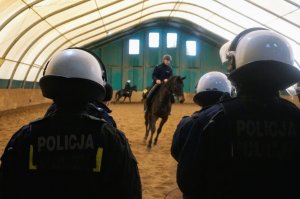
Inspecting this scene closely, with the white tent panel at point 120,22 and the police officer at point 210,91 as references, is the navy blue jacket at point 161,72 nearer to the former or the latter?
the police officer at point 210,91

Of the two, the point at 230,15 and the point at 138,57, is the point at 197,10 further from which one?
the point at 138,57

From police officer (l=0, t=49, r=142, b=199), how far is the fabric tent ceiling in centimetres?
1207

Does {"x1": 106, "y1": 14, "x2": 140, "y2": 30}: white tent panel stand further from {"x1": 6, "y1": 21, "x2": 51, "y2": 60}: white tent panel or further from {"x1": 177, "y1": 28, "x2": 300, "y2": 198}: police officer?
{"x1": 177, "y1": 28, "x2": 300, "y2": 198}: police officer

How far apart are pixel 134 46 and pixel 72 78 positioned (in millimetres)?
32545

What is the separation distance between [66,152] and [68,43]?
83.3ft

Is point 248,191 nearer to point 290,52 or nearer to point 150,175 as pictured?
point 290,52

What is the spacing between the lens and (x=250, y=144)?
2.10 meters

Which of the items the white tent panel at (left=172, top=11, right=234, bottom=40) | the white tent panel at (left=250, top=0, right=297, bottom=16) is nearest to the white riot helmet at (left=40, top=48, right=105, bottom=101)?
the white tent panel at (left=250, top=0, right=297, bottom=16)

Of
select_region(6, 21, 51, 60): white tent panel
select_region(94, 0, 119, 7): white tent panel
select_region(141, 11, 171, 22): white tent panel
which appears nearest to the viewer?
select_region(6, 21, 51, 60): white tent panel

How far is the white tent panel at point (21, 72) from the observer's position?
67.9 ft

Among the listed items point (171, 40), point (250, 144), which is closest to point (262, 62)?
point (250, 144)

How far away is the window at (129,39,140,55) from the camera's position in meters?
34.3

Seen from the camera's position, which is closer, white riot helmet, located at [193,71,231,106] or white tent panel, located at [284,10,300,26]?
white riot helmet, located at [193,71,231,106]

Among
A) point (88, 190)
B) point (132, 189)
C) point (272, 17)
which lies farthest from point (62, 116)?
point (272, 17)
